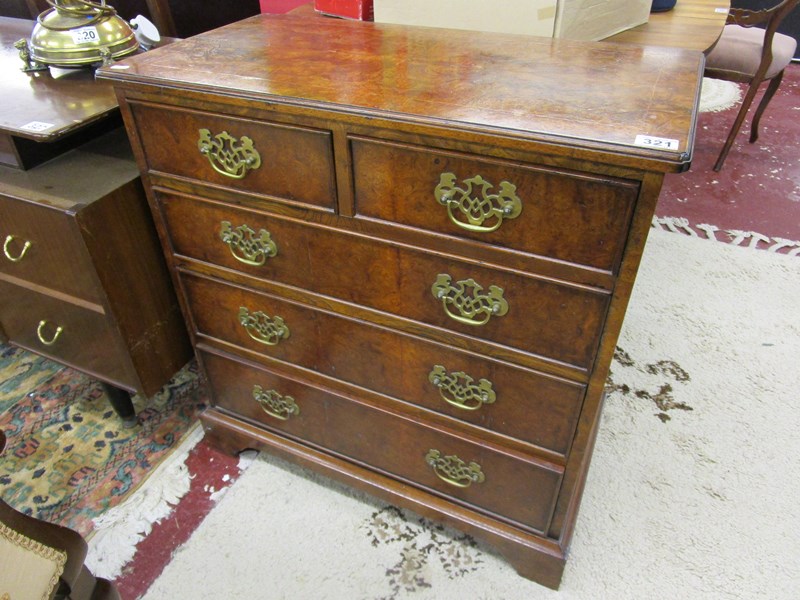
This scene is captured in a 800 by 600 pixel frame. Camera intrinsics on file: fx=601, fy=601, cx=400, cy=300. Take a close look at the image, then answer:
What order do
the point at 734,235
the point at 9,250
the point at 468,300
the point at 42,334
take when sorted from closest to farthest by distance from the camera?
the point at 468,300 < the point at 9,250 < the point at 42,334 < the point at 734,235

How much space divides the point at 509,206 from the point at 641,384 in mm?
1021

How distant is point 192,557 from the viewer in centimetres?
121

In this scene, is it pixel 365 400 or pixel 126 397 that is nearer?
pixel 365 400

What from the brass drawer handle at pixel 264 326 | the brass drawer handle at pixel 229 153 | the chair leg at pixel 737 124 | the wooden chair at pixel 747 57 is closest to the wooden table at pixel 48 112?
the brass drawer handle at pixel 229 153

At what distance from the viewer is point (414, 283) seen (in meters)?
0.92

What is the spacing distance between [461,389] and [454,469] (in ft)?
0.69

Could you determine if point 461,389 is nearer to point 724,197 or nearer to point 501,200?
point 501,200

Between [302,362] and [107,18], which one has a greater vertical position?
[107,18]

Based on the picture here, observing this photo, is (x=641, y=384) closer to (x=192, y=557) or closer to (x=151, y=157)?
(x=192, y=557)

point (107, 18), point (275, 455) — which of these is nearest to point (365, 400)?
point (275, 455)

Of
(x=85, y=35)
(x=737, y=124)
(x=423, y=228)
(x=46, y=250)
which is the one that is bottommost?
(x=737, y=124)

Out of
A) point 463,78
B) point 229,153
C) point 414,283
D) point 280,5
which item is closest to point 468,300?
point 414,283

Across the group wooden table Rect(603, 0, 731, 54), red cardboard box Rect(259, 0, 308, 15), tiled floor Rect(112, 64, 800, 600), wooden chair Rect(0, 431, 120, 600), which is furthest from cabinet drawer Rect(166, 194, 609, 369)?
red cardboard box Rect(259, 0, 308, 15)

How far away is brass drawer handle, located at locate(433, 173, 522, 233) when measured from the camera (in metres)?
0.76
